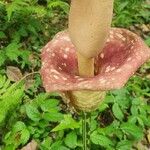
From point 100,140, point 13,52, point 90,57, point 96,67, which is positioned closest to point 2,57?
point 13,52

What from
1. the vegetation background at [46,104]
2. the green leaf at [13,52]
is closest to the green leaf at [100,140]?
the vegetation background at [46,104]

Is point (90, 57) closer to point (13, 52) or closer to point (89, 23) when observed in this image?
point (89, 23)

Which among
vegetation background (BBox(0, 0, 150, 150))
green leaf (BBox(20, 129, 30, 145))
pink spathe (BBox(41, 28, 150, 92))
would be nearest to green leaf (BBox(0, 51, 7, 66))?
vegetation background (BBox(0, 0, 150, 150))

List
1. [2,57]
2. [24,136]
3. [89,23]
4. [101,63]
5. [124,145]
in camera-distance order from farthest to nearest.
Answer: [2,57] < [124,145] < [24,136] < [101,63] < [89,23]

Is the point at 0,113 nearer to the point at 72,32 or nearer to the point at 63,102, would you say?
the point at 63,102

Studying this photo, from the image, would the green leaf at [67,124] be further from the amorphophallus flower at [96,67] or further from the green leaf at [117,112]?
the amorphophallus flower at [96,67]

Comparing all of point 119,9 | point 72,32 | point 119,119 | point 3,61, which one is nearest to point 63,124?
point 119,119

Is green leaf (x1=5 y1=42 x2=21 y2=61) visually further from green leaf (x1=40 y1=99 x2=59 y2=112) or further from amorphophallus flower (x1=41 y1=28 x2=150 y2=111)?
amorphophallus flower (x1=41 y1=28 x2=150 y2=111)
